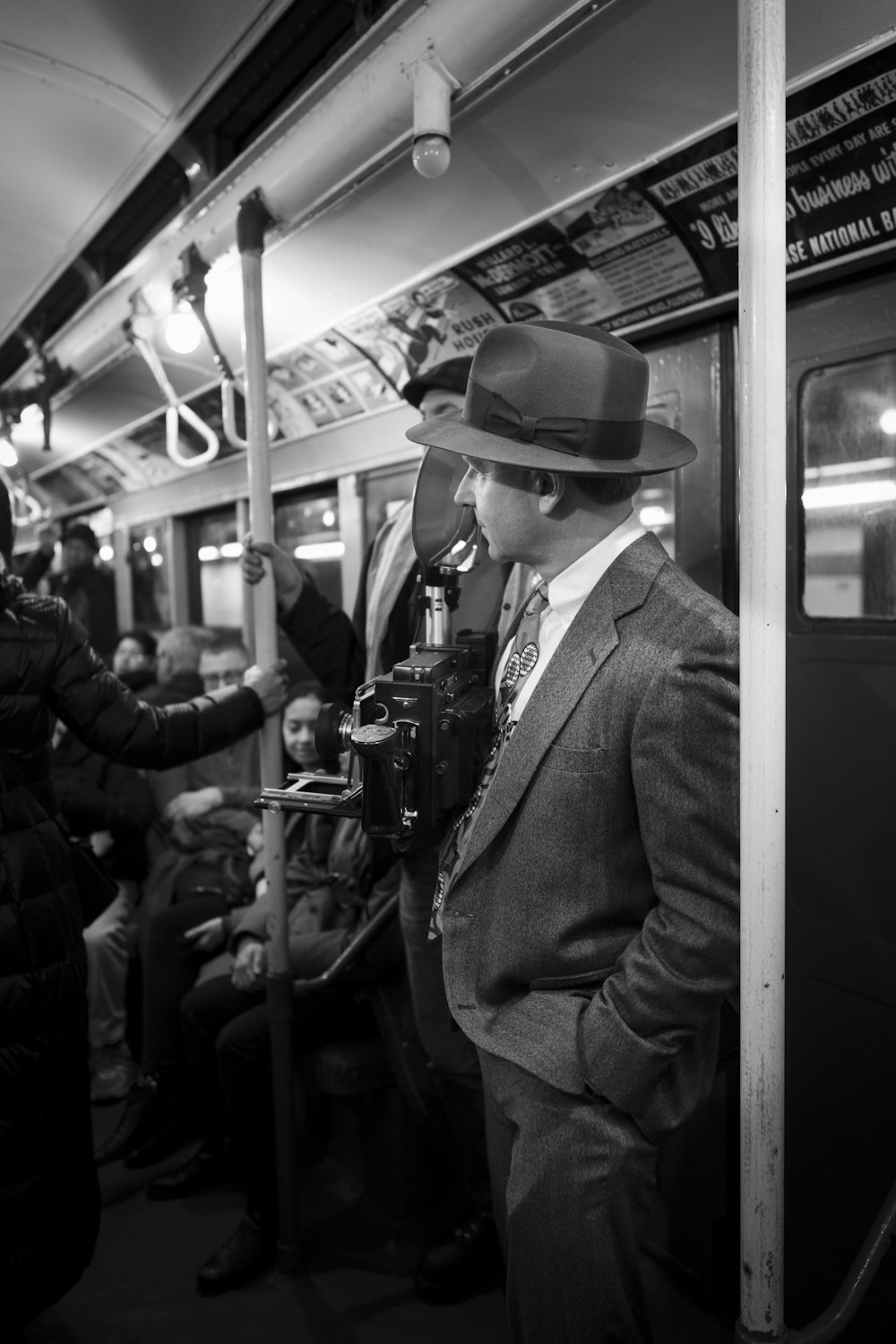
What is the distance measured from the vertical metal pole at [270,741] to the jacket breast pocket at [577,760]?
3.71 feet

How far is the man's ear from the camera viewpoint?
1.51 m

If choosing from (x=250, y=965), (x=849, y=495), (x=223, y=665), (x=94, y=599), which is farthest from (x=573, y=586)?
(x=94, y=599)

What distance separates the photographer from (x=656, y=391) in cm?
256

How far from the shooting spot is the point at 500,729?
1.69 m

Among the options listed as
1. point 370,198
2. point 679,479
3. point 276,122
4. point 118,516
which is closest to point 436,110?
point 276,122

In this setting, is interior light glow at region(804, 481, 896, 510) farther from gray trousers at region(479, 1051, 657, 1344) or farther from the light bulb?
gray trousers at region(479, 1051, 657, 1344)

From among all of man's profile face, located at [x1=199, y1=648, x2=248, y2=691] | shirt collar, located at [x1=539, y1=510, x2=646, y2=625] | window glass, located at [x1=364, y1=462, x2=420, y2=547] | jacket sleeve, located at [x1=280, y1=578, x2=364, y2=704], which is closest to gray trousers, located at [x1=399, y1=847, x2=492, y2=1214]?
jacket sleeve, located at [x1=280, y1=578, x2=364, y2=704]

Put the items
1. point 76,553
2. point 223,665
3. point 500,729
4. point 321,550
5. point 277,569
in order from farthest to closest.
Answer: point 76,553 → point 321,550 → point 223,665 → point 277,569 → point 500,729

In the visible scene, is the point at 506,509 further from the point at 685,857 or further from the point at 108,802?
the point at 108,802

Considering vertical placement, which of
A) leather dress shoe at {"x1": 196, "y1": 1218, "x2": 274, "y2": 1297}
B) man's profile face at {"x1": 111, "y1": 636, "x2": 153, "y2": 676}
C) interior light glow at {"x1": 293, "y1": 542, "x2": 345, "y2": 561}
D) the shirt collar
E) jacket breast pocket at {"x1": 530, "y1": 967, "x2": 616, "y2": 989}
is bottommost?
leather dress shoe at {"x1": 196, "y1": 1218, "x2": 274, "y2": 1297}

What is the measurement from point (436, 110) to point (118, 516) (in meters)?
5.48

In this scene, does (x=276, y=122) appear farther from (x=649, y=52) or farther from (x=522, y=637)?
(x=522, y=637)

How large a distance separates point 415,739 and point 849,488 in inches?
48.6

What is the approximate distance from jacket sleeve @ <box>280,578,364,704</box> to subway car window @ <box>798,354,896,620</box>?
118 cm
